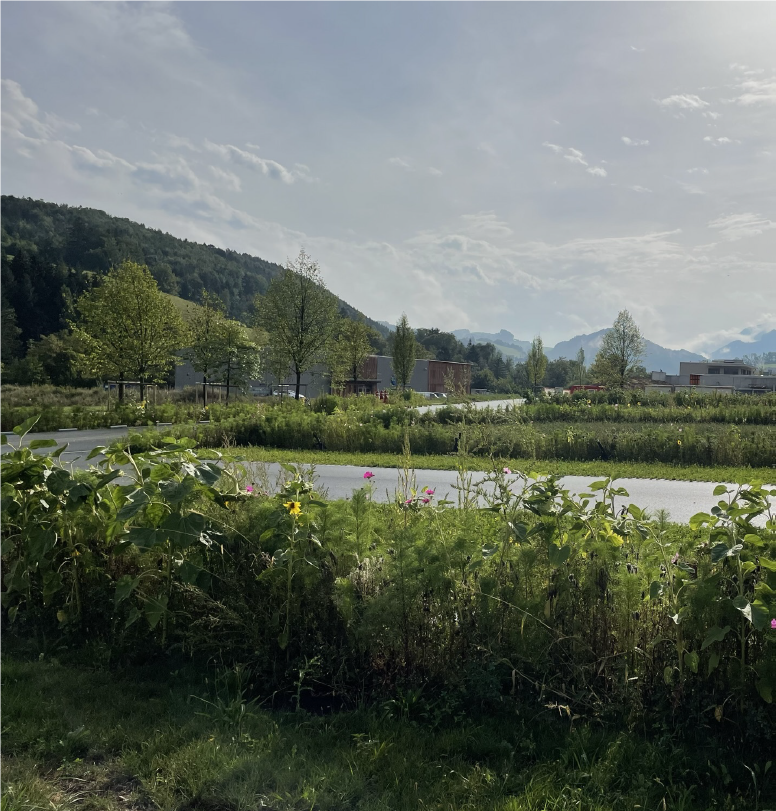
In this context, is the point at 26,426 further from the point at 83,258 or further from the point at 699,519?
the point at 83,258

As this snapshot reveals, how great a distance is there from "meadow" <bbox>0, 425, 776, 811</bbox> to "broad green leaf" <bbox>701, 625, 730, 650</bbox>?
2 centimetres

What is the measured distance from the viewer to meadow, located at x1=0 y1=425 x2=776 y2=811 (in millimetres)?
2365

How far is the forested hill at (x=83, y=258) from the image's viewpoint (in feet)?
229

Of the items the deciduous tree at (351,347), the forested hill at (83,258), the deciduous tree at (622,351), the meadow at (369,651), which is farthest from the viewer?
the forested hill at (83,258)

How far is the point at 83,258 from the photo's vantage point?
308 feet

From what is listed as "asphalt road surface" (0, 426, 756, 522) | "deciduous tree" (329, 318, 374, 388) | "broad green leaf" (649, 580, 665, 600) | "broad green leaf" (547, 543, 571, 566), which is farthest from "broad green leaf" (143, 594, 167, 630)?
"deciduous tree" (329, 318, 374, 388)

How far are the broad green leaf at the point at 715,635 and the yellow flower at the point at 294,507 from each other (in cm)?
193

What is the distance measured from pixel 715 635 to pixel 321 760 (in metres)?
1.64

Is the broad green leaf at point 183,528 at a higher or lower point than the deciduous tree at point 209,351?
lower

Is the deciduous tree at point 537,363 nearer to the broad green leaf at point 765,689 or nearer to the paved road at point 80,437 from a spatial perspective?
the paved road at point 80,437

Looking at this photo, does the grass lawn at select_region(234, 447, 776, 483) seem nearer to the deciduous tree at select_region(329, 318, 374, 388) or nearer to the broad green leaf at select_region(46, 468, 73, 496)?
the broad green leaf at select_region(46, 468, 73, 496)

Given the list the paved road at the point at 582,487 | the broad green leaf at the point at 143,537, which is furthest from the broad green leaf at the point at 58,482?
the paved road at the point at 582,487

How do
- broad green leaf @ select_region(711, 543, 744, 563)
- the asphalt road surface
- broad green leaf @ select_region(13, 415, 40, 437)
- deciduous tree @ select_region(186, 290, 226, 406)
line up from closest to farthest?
broad green leaf @ select_region(711, 543, 744, 563)
broad green leaf @ select_region(13, 415, 40, 437)
the asphalt road surface
deciduous tree @ select_region(186, 290, 226, 406)

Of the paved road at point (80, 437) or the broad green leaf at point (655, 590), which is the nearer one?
the broad green leaf at point (655, 590)
